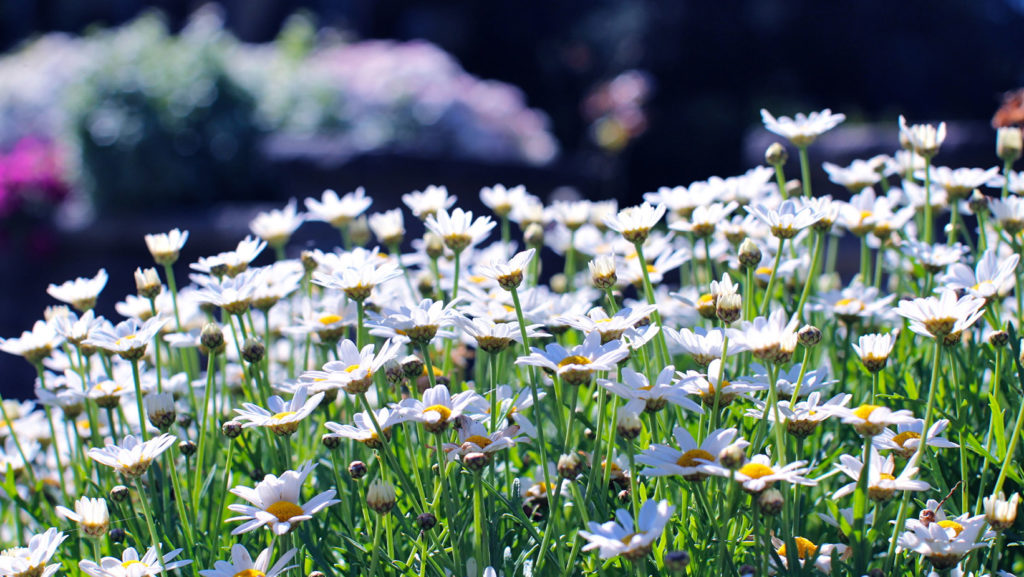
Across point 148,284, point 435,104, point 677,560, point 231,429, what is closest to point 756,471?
point 677,560

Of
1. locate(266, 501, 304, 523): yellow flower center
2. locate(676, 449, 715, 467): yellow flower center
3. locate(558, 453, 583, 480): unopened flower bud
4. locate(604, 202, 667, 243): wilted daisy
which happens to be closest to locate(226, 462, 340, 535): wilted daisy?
locate(266, 501, 304, 523): yellow flower center

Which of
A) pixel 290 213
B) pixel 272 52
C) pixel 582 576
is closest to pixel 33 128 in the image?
pixel 272 52

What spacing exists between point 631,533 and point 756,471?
12 centimetres

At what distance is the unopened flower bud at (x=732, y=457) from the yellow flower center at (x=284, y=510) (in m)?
0.38

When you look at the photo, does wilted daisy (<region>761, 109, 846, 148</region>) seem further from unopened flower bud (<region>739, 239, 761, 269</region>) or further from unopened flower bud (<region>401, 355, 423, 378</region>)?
unopened flower bud (<region>401, 355, 423, 378</region>)

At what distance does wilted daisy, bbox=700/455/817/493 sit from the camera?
2.38ft

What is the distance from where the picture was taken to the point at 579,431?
109 centimetres

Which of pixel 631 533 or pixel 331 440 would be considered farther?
pixel 331 440

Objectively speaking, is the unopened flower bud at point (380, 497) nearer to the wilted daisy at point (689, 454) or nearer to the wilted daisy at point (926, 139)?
the wilted daisy at point (689, 454)

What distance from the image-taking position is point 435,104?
4754mm

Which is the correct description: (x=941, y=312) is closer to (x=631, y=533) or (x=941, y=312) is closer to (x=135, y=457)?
(x=631, y=533)

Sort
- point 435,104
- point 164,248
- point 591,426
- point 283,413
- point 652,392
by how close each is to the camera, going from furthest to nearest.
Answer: point 435,104, point 164,248, point 591,426, point 283,413, point 652,392

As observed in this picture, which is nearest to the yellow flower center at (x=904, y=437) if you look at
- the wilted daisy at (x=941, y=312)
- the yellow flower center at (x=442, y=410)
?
the wilted daisy at (x=941, y=312)

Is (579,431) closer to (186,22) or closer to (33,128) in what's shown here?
(33,128)
